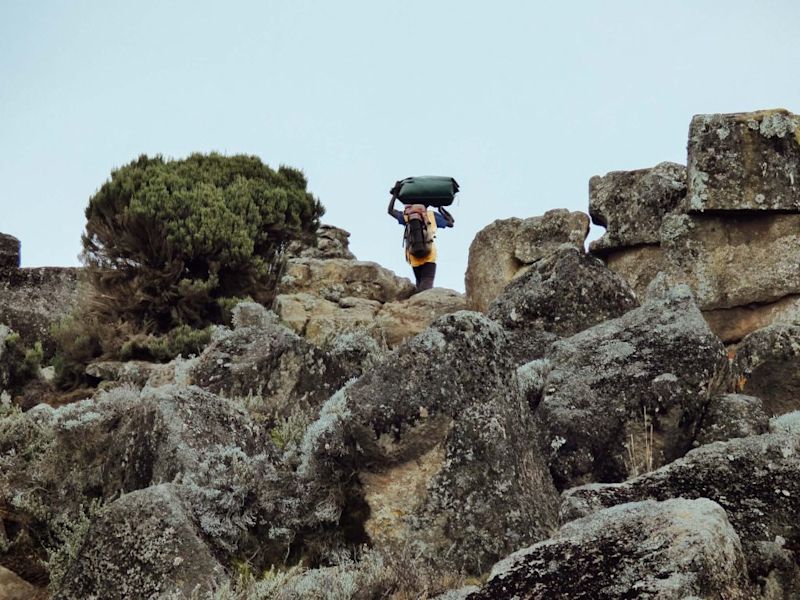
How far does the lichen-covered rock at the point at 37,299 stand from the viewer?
15711 millimetres

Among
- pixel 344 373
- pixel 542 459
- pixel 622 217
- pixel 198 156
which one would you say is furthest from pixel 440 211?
pixel 542 459

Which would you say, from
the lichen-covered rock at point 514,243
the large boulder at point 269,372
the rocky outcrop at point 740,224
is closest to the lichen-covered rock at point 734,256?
the rocky outcrop at point 740,224

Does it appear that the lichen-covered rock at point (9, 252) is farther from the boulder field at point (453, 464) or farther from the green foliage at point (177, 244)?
the boulder field at point (453, 464)

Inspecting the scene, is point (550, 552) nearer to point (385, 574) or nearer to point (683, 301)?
point (385, 574)

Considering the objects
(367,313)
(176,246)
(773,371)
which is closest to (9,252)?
(176,246)

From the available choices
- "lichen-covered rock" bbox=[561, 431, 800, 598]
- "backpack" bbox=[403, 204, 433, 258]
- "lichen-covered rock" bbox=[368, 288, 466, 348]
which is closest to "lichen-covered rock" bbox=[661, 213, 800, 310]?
"lichen-covered rock" bbox=[368, 288, 466, 348]

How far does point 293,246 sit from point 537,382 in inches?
372

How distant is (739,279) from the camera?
11.5 metres

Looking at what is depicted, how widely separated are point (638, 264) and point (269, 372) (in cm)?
487

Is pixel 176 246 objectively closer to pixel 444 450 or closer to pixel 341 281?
pixel 341 281

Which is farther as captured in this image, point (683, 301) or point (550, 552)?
point (683, 301)

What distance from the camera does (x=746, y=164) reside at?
37.6ft

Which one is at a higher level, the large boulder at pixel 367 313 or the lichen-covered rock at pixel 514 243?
the lichen-covered rock at pixel 514 243

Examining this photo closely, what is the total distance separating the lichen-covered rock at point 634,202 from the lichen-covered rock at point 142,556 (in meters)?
7.27
